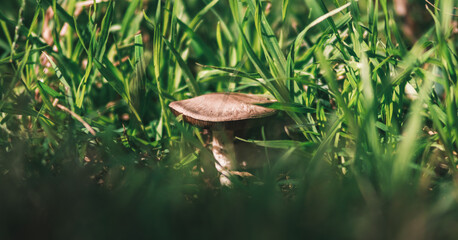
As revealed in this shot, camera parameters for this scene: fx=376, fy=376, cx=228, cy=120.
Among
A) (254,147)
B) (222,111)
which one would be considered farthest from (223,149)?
(222,111)

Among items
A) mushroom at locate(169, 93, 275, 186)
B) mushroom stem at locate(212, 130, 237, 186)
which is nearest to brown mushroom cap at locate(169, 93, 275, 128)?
mushroom at locate(169, 93, 275, 186)

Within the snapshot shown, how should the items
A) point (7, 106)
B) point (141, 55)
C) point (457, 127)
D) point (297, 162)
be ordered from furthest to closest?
point (141, 55) → point (7, 106) → point (297, 162) → point (457, 127)

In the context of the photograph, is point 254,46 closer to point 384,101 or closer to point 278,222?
point 384,101

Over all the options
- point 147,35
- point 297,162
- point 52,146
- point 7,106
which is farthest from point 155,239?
point 147,35

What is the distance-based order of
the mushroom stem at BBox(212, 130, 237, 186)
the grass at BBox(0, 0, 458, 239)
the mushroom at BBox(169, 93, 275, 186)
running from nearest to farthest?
the grass at BBox(0, 0, 458, 239)
the mushroom at BBox(169, 93, 275, 186)
the mushroom stem at BBox(212, 130, 237, 186)

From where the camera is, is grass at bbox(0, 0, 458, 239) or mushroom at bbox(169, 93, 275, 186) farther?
mushroom at bbox(169, 93, 275, 186)

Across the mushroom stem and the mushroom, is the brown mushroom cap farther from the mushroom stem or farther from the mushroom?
the mushroom stem

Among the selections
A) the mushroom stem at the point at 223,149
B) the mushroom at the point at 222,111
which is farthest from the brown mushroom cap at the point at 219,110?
the mushroom stem at the point at 223,149
